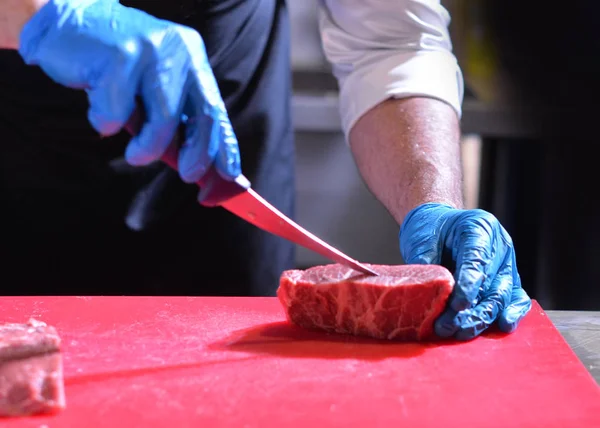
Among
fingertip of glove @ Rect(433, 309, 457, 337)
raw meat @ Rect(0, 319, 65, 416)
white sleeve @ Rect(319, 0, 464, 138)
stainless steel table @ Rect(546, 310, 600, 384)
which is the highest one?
white sleeve @ Rect(319, 0, 464, 138)

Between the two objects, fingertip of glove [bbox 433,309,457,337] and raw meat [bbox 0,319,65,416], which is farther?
fingertip of glove [bbox 433,309,457,337]

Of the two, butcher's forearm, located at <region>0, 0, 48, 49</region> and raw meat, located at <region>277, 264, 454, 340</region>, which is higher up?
butcher's forearm, located at <region>0, 0, 48, 49</region>

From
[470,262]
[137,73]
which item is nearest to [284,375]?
[470,262]

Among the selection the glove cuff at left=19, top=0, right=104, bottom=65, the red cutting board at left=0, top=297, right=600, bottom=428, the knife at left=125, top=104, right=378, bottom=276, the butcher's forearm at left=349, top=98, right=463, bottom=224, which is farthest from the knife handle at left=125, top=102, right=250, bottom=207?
the butcher's forearm at left=349, top=98, right=463, bottom=224

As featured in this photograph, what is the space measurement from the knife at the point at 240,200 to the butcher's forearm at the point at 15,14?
301 mm

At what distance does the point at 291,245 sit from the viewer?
2719 millimetres

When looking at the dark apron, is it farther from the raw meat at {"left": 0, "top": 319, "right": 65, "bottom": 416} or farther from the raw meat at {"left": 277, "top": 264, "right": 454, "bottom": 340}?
the raw meat at {"left": 0, "top": 319, "right": 65, "bottom": 416}

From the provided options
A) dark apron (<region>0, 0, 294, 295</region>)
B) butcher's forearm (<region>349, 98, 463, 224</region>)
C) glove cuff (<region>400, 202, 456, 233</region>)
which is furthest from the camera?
dark apron (<region>0, 0, 294, 295</region>)

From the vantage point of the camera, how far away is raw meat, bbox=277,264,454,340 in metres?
1.77

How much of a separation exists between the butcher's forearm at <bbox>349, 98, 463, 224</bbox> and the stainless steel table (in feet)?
1.42

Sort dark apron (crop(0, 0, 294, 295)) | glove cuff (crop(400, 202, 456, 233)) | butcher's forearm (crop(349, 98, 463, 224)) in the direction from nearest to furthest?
glove cuff (crop(400, 202, 456, 233)), butcher's forearm (crop(349, 98, 463, 224)), dark apron (crop(0, 0, 294, 295))

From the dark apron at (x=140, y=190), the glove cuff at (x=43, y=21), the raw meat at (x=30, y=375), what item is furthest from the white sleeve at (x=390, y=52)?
the raw meat at (x=30, y=375)

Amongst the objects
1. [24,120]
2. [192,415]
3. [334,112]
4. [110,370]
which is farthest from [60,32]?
[334,112]

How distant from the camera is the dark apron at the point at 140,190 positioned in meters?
2.44
